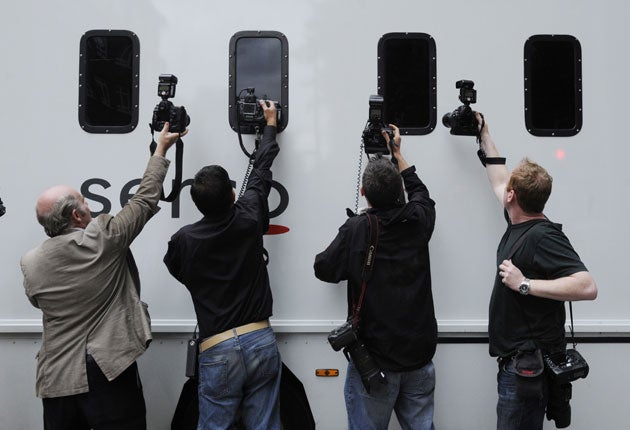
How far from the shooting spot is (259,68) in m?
3.00

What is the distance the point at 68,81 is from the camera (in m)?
3.01

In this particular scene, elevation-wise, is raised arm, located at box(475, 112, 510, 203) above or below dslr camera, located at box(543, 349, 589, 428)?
above

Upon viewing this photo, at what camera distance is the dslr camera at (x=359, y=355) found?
8.16ft

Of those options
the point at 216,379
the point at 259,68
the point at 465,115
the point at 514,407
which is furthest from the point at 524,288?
the point at 259,68

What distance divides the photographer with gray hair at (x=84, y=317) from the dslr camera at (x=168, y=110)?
46 centimetres

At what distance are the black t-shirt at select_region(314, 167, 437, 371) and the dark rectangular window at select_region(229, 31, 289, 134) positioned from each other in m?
0.83

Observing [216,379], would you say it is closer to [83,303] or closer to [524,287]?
[83,303]

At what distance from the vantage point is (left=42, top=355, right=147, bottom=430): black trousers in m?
2.53

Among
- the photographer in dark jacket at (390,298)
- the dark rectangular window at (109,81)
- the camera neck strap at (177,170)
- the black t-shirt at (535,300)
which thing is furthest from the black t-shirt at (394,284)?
the dark rectangular window at (109,81)

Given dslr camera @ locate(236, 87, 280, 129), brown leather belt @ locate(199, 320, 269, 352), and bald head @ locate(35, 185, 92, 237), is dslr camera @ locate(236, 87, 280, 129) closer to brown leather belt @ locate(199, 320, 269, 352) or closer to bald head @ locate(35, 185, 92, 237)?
A: bald head @ locate(35, 185, 92, 237)

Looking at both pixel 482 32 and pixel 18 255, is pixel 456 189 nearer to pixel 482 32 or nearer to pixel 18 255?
pixel 482 32

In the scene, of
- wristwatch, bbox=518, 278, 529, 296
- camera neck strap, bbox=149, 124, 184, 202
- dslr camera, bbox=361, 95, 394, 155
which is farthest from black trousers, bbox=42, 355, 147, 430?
wristwatch, bbox=518, 278, 529, 296

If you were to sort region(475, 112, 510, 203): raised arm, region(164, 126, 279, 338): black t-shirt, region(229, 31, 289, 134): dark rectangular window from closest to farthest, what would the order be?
1. region(164, 126, 279, 338): black t-shirt
2. region(475, 112, 510, 203): raised arm
3. region(229, 31, 289, 134): dark rectangular window

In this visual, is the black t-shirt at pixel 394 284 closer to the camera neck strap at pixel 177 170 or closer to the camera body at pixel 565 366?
the camera body at pixel 565 366
